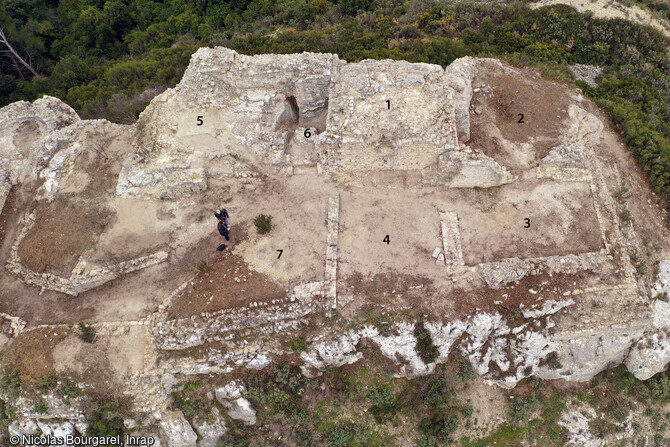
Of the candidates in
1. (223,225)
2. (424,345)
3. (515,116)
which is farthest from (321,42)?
(424,345)

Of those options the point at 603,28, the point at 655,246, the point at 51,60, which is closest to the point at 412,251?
the point at 655,246

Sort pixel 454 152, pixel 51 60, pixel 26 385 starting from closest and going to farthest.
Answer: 1. pixel 26 385
2. pixel 454 152
3. pixel 51 60

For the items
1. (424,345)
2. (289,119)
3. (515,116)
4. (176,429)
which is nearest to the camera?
(424,345)

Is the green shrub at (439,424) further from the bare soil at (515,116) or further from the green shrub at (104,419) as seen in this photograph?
the green shrub at (104,419)

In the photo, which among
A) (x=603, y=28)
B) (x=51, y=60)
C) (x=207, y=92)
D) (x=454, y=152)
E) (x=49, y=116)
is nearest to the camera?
(x=454, y=152)

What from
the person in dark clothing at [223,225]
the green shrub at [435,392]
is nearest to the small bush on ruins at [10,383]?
the person in dark clothing at [223,225]

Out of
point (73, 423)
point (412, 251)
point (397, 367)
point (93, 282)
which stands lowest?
point (73, 423)

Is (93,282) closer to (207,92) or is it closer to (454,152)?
(207,92)

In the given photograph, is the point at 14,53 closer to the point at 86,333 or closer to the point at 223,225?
the point at 86,333
